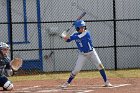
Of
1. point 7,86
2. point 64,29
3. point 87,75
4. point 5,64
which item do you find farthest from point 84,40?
point 64,29

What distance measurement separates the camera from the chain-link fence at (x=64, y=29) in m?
18.7

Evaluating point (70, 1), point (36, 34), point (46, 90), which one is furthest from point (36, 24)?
point (46, 90)

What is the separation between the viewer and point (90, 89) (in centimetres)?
1275

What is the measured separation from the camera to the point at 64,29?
61.9ft

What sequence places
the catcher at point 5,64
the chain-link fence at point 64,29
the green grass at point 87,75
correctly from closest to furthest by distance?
1. the catcher at point 5,64
2. the green grass at point 87,75
3. the chain-link fence at point 64,29

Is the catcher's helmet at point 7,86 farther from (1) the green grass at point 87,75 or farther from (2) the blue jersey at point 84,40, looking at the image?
(1) the green grass at point 87,75

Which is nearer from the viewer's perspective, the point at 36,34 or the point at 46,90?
the point at 46,90

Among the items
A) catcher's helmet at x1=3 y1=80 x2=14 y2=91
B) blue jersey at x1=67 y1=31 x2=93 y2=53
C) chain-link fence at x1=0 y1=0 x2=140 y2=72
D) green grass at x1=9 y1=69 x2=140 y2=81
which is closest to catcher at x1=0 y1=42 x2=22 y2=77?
catcher's helmet at x1=3 y1=80 x2=14 y2=91

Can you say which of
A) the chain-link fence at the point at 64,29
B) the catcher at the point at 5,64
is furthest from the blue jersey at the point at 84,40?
the chain-link fence at the point at 64,29

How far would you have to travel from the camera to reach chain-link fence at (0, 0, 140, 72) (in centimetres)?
1867

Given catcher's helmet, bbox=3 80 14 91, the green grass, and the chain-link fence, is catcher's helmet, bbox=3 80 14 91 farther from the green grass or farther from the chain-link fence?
the chain-link fence

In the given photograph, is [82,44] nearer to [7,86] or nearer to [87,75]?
[7,86]

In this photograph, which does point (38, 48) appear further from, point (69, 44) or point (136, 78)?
point (136, 78)

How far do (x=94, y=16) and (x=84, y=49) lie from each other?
19.0 feet
